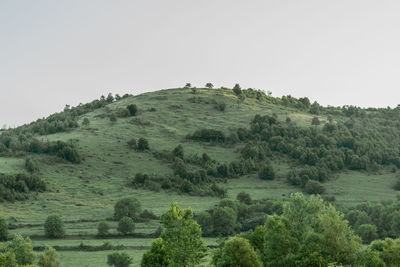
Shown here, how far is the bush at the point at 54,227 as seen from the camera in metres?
94.9

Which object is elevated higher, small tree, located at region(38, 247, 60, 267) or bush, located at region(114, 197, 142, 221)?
bush, located at region(114, 197, 142, 221)

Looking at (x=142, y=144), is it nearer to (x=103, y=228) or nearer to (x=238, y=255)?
(x=103, y=228)

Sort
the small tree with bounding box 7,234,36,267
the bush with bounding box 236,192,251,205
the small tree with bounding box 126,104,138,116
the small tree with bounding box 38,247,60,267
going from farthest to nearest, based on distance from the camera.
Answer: the small tree with bounding box 126,104,138,116, the bush with bounding box 236,192,251,205, the small tree with bounding box 7,234,36,267, the small tree with bounding box 38,247,60,267

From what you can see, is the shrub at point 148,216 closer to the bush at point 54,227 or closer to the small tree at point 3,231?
the bush at point 54,227

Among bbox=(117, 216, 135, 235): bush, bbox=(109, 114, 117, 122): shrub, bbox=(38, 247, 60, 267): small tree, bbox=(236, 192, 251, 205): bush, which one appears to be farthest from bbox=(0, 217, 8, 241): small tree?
bbox=(109, 114, 117, 122): shrub

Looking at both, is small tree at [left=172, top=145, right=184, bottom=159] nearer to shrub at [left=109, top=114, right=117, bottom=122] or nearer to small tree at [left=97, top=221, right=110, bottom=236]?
shrub at [left=109, top=114, right=117, bottom=122]

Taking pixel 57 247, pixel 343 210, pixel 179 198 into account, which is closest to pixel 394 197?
pixel 343 210

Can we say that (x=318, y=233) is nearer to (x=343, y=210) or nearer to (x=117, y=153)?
(x=343, y=210)

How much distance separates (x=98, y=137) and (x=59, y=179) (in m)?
38.2

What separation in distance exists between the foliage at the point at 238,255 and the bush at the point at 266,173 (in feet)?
345

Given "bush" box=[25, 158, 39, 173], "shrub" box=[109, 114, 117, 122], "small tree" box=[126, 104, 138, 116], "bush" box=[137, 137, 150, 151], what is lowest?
"bush" box=[25, 158, 39, 173]

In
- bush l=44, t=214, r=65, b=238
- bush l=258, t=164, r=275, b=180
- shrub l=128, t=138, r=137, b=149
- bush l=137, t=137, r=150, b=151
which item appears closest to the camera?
bush l=44, t=214, r=65, b=238

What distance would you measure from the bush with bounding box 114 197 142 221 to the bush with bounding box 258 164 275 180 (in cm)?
5938

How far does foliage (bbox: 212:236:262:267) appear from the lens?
5178 cm
